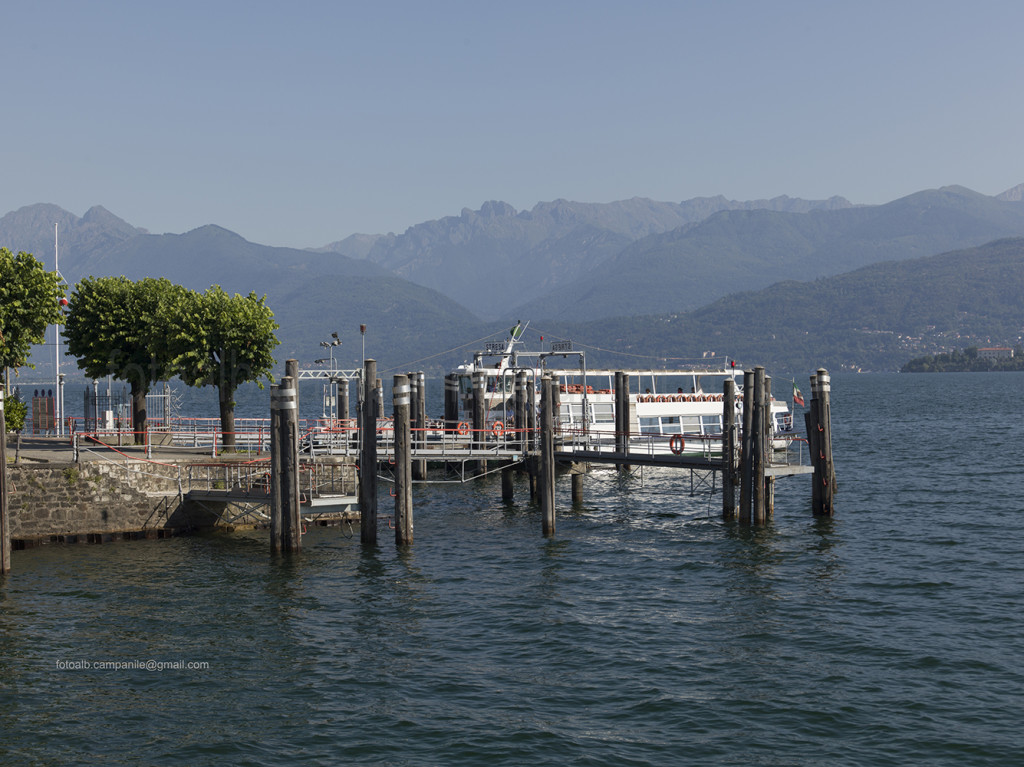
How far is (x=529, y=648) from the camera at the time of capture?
23.3m

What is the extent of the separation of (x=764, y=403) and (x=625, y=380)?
50.3ft

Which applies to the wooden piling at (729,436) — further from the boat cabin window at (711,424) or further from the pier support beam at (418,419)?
the boat cabin window at (711,424)

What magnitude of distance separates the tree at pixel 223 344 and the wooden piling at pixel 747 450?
842 inches

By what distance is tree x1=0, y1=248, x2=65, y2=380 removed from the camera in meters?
40.3

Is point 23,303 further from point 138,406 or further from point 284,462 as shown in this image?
point 284,462

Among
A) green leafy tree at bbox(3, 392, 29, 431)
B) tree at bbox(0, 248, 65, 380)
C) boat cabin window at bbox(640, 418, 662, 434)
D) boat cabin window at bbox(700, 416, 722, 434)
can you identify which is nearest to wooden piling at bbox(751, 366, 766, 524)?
boat cabin window at bbox(640, 418, 662, 434)

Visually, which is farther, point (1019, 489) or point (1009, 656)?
point (1019, 489)

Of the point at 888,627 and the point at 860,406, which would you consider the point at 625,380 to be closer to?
the point at 888,627

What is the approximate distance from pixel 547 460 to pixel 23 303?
2289 cm

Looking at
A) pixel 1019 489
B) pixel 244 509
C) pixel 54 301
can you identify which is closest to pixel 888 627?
pixel 244 509

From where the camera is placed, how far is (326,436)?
44094mm

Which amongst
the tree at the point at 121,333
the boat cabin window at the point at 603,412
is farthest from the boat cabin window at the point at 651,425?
the tree at the point at 121,333

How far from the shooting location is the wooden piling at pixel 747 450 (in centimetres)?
3419

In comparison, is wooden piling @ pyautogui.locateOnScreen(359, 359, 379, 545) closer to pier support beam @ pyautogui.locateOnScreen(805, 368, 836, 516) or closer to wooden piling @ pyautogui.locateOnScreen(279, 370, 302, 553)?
wooden piling @ pyautogui.locateOnScreen(279, 370, 302, 553)
